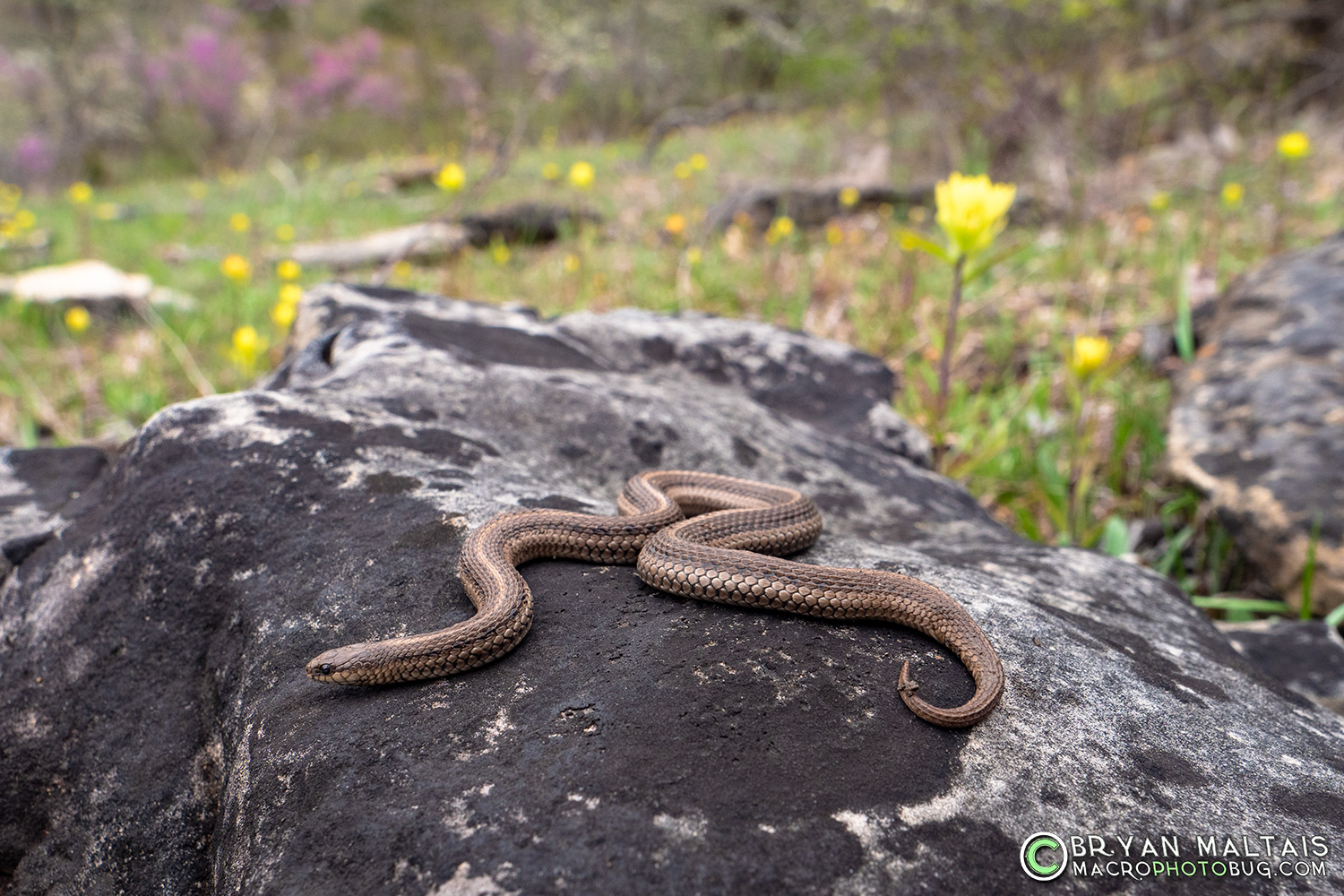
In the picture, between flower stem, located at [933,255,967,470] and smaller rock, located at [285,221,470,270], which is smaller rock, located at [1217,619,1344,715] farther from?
smaller rock, located at [285,221,470,270]

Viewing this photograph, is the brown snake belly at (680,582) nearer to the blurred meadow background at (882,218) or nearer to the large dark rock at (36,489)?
the large dark rock at (36,489)

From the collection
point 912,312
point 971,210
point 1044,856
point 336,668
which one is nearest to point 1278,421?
point 971,210

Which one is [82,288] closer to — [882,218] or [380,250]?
A: [380,250]

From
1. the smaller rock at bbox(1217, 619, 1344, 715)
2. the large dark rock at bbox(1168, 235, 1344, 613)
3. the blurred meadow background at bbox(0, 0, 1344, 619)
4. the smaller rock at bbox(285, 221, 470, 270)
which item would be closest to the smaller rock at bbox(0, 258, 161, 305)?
the blurred meadow background at bbox(0, 0, 1344, 619)

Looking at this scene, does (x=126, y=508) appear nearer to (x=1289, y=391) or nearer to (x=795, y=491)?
(x=795, y=491)

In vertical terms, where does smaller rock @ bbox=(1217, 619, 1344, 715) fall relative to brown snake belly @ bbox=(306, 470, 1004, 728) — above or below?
below

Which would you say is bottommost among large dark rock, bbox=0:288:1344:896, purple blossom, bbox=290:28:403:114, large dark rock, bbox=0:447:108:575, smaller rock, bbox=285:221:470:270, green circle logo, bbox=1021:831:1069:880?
green circle logo, bbox=1021:831:1069:880

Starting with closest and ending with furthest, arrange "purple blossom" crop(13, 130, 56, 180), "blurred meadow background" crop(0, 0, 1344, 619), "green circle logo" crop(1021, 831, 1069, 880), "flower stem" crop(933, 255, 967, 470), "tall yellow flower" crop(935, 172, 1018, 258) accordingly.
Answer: "green circle logo" crop(1021, 831, 1069, 880) < "tall yellow flower" crop(935, 172, 1018, 258) < "flower stem" crop(933, 255, 967, 470) < "blurred meadow background" crop(0, 0, 1344, 619) < "purple blossom" crop(13, 130, 56, 180)

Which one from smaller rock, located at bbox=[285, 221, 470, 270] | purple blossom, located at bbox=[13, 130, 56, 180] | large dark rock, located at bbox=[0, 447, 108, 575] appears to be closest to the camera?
large dark rock, located at bbox=[0, 447, 108, 575]

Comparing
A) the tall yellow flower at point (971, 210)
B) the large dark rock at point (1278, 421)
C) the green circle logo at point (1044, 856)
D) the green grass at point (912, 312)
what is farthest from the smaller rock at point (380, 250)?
the green circle logo at point (1044, 856)
